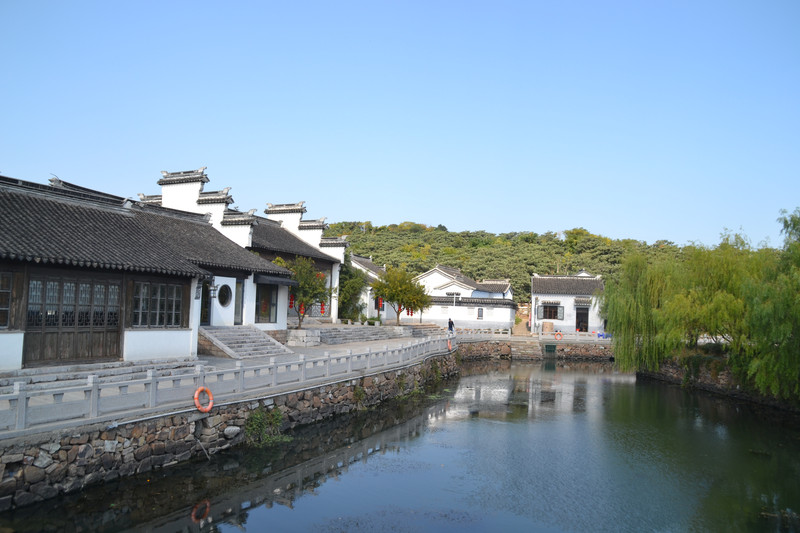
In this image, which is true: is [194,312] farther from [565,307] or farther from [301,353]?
[565,307]

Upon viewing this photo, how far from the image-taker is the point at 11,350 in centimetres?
1223

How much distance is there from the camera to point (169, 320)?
637 inches

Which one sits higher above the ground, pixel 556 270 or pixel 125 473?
pixel 556 270

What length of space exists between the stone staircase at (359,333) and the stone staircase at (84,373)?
9.70 metres

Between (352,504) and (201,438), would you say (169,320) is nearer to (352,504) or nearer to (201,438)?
(201,438)

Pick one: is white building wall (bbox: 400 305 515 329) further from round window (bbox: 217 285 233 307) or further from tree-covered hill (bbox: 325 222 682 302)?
round window (bbox: 217 285 233 307)

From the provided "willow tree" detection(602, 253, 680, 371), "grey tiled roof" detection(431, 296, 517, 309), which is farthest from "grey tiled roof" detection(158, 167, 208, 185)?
"grey tiled roof" detection(431, 296, 517, 309)

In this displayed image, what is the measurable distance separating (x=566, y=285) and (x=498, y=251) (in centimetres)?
2802

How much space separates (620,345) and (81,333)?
77.6 feet

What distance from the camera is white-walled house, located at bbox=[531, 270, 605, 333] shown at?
43.6 meters

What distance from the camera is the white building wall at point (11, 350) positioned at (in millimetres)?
12102

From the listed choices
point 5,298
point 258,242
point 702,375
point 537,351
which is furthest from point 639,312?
point 5,298

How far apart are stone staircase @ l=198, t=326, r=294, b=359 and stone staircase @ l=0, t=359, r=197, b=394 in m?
2.46

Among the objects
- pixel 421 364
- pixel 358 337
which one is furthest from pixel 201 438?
pixel 358 337
